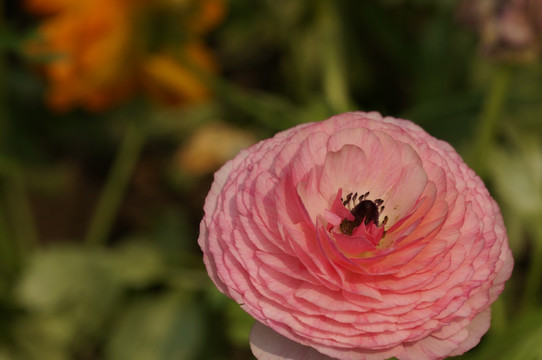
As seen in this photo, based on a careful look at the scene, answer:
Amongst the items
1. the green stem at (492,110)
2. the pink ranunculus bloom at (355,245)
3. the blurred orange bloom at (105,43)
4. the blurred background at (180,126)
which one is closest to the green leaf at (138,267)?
the blurred background at (180,126)

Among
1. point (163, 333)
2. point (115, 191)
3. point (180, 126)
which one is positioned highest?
point (180, 126)

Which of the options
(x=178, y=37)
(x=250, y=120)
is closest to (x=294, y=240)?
(x=178, y=37)

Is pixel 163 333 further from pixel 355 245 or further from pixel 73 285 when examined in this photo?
pixel 355 245

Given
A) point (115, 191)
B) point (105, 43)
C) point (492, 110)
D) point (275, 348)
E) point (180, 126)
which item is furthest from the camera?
point (180, 126)

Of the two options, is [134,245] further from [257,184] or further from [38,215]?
[257,184]

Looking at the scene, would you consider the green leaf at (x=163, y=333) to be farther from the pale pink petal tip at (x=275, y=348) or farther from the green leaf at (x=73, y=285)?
the pale pink petal tip at (x=275, y=348)

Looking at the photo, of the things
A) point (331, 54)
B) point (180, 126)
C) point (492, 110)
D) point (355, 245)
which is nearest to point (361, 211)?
point (355, 245)
